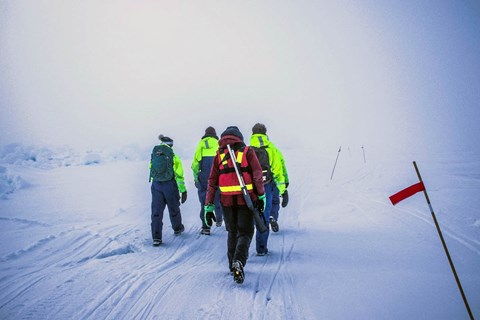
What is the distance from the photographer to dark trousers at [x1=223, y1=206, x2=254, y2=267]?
11.6ft

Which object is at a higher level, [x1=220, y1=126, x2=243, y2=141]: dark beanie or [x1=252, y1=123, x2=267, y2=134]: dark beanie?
[x1=252, y1=123, x2=267, y2=134]: dark beanie

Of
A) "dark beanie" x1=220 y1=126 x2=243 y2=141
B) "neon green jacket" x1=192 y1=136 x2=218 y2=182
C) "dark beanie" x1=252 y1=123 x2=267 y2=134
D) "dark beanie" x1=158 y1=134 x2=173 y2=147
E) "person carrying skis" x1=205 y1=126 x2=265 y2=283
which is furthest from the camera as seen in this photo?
"neon green jacket" x1=192 y1=136 x2=218 y2=182

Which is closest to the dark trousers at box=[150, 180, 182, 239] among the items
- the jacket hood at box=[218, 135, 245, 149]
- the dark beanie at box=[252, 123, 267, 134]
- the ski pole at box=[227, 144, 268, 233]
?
the dark beanie at box=[252, 123, 267, 134]

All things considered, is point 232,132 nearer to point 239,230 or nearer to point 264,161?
point 239,230

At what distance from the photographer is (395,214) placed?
693 centimetres

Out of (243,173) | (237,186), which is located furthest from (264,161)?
(237,186)

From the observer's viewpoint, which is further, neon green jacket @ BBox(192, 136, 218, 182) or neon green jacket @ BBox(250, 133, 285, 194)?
neon green jacket @ BBox(192, 136, 218, 182)

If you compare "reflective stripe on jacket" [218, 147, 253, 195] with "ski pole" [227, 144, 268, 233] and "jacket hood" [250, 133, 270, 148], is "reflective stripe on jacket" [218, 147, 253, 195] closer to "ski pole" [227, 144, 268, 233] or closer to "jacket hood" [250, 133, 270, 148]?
"ski pole" [227, 144, 268, 233]

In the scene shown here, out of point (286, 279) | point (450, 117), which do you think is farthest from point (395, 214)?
point (450, 117)

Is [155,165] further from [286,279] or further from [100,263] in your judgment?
[286,279]

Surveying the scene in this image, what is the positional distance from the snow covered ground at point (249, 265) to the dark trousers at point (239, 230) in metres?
0.39

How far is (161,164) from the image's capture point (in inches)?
218

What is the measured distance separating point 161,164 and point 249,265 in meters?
2.78

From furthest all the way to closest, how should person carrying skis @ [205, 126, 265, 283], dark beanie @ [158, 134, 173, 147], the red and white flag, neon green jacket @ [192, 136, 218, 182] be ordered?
neon green jacket @ [192, 136, 218, 182] → dark beanie @ [158, 134, 173, 147] → person carrying skis @ [205, 126, 265, 283] → the red and white flag
